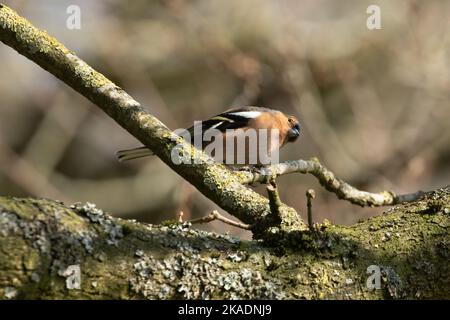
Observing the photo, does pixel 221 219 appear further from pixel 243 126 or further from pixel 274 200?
pixel 243 126

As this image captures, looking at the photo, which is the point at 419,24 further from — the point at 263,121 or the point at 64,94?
the point at 64,94

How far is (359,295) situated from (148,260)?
0.83 meters

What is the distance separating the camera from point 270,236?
2.49 metres

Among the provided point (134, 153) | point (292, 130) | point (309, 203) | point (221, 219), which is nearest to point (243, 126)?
point (292, 130)

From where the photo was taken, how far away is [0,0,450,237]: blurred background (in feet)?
27.9

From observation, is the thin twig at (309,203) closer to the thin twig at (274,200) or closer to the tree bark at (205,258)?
the tree bark at (205,258)

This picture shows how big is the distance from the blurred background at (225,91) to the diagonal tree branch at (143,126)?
474 centimetres

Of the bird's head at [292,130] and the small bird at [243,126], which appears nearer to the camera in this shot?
the small bird at [243,126]

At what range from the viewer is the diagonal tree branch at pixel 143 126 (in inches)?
115

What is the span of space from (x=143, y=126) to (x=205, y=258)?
90 cm

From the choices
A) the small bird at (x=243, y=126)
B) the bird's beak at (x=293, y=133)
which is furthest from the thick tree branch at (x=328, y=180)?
the bird's beak at (x=293, y=133)

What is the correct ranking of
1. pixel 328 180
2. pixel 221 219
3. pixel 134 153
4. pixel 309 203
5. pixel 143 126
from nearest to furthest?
pixel 309 203, pixel 221 219, pixel 143 126, pixel 328 180, pixel 134 153

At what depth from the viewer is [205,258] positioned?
7.54 ft

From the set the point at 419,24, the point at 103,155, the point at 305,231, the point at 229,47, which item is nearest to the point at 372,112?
the point at 419,24
